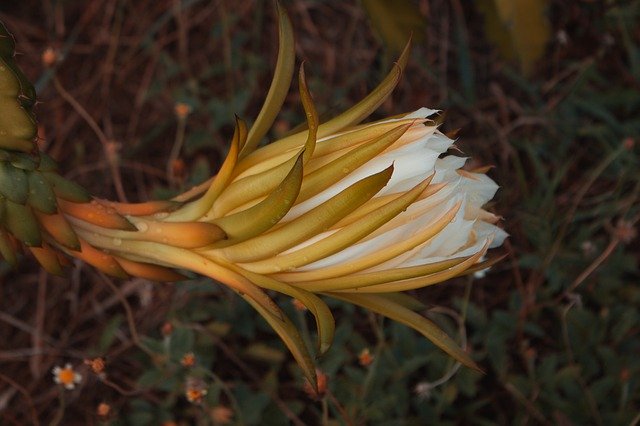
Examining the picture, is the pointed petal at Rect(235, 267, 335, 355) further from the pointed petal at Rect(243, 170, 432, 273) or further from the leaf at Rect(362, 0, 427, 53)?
the leaf at Rect(362, 0, 427, 53)

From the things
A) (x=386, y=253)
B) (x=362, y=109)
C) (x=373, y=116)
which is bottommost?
(x=373, y=116)

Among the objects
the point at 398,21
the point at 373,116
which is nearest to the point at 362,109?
the point at 398,21

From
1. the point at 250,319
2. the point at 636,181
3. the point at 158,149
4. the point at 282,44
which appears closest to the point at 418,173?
the point at 282,44

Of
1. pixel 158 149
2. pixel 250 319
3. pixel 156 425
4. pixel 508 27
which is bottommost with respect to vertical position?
pixel 156 425

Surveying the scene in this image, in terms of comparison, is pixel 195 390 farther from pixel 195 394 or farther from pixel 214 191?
pixel 214 191

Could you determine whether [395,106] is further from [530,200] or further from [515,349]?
[515,349]

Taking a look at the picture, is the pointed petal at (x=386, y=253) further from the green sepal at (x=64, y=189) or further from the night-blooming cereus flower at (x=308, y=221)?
the green sepal at (x=64, y=189)

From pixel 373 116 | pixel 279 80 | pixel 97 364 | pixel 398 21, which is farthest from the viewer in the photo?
pixel 373 116
